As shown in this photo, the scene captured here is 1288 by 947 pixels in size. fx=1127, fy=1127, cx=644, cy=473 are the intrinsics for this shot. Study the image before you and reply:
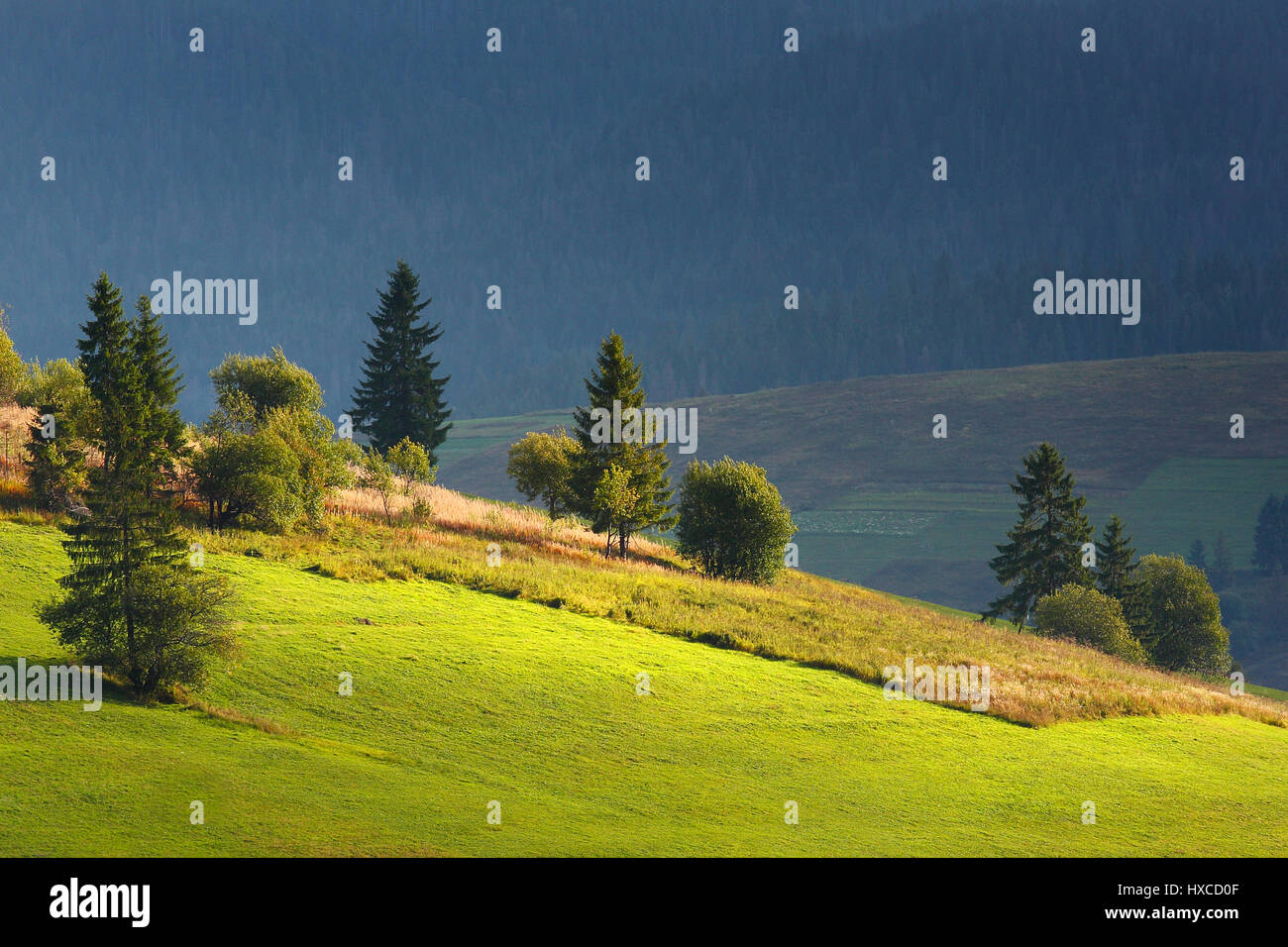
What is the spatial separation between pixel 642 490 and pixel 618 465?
2062 millimetres

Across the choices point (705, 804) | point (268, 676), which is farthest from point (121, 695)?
point (705, 804)

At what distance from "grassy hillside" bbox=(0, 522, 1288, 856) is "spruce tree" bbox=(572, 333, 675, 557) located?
23.5 m

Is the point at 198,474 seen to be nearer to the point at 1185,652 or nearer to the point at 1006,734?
the point at 1006,734

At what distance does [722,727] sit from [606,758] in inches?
212

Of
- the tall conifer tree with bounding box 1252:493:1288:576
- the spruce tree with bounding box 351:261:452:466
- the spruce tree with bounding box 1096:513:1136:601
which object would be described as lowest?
the spruce tree with bounding box 1096:513:1136:601

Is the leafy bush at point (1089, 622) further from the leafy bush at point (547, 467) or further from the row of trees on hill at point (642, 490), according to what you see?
the leafy bush at point (547, 467)

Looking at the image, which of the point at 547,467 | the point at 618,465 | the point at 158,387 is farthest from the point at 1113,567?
the point at 158,387

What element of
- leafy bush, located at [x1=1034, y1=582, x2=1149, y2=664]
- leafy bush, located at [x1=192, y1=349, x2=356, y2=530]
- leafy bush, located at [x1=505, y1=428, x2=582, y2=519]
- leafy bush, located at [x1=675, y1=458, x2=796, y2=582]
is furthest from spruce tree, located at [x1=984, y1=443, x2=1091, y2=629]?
leafy bush, located at [x1=192, y1=349, x2=356, y2=530]

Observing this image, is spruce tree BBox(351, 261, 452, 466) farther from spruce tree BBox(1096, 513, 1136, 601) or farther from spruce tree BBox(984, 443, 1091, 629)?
spruce tree BBox(1096, 513, 1136, 601)

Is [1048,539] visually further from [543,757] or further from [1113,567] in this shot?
[543,757]

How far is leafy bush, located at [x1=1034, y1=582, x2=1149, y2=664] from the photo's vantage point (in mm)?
67062

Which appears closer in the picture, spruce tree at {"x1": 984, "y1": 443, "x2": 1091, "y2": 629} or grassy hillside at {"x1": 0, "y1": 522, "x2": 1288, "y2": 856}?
grassy hillside at {"x1": 0, "y1": 522, "x2": 1288, "y2": 856}
